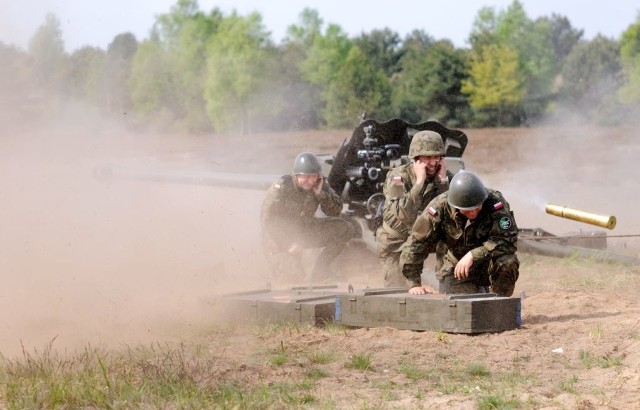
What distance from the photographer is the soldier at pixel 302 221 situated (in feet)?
45.1

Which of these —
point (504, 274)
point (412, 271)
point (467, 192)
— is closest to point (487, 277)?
point (504, 274)

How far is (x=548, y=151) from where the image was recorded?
36469 millimetres

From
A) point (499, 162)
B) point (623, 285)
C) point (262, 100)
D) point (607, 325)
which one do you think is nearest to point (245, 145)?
point (262, 100)

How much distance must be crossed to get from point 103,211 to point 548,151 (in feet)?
57.8

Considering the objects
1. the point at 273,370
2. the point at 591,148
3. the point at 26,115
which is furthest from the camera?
the point at 591,148

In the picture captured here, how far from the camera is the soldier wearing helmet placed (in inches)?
399

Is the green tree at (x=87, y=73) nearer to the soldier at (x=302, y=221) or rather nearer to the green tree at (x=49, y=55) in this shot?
the green tree at (x=49, y=55)

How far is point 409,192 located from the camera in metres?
11.8

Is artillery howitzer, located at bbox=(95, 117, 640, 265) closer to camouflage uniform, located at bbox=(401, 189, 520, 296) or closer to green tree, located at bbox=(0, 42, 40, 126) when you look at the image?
camouflage uniform, located at bbox=(401, 189, 520, 296)

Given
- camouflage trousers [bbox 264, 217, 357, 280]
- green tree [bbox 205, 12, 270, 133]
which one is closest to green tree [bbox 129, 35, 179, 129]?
green tree [bbox 205, 12, 270, 133]

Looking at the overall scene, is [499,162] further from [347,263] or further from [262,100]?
[347,263]

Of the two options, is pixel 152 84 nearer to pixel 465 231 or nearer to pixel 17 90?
pixel 17 90

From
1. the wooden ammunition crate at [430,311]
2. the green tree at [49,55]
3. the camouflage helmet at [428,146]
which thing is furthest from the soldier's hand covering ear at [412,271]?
the green tree at [49,55]

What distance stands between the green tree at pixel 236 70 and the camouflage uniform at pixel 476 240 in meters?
28.8
